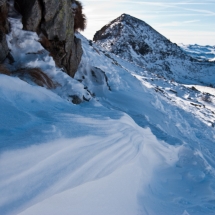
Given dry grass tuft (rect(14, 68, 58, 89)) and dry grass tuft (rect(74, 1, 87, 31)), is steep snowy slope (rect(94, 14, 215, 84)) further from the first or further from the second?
dry grass tuft (rect(14, 68, 58, 89))

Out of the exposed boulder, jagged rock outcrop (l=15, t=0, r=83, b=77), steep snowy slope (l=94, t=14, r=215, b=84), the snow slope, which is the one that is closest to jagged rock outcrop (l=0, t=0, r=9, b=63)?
the exposed boulder

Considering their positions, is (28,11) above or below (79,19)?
below

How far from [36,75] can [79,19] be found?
4.31 meters

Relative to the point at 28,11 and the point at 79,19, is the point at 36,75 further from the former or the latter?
the point at 79,19

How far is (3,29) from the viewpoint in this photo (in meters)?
5.85

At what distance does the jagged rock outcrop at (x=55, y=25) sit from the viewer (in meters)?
6.55

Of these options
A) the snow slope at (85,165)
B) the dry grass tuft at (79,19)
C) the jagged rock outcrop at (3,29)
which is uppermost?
the dry grass tuft at (79,19)

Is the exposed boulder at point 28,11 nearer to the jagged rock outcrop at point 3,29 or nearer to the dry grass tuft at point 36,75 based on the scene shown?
the jagged rock outcrop at point 3,29

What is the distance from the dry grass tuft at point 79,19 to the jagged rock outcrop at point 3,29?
3.16 m

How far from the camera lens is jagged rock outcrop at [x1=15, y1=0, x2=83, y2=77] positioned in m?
6.55

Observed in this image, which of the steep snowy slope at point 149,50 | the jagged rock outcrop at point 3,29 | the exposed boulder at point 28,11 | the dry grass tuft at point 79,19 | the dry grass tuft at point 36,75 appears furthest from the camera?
the steep snowy slope at point 149,50

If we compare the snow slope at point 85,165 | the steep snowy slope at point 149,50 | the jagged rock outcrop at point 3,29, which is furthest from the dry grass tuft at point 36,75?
the steep snowy slope at point 149,50

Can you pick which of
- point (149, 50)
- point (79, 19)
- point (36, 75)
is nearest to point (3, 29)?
point (36, 75)

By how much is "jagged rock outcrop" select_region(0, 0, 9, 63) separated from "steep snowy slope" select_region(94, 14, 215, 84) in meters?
30.2
